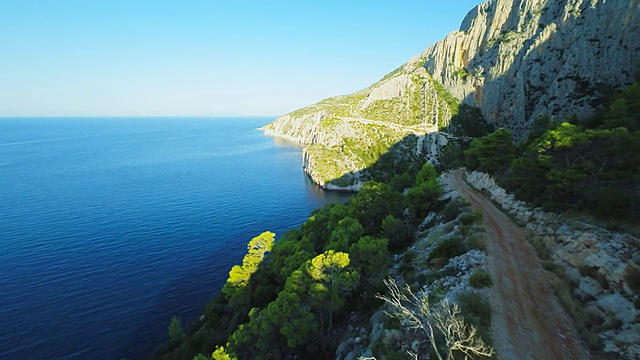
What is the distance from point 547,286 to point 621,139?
13506 mm

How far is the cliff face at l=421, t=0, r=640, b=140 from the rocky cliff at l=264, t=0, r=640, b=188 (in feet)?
0.78

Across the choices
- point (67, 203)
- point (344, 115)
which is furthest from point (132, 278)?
point (344, 115)

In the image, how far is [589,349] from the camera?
12.5m

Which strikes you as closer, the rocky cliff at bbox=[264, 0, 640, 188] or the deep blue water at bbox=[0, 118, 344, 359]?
the deep blue water at bbox=[0, 118, 344, 359]

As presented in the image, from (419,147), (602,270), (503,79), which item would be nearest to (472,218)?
(602,270)

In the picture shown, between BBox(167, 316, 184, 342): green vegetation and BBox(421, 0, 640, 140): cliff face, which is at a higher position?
BBox(421, 0, 640, 140): cliff face

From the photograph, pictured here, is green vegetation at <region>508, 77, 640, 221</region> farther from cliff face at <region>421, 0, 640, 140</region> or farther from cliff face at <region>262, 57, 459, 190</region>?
cliff face at <region>262, 57, 459, 190</region>

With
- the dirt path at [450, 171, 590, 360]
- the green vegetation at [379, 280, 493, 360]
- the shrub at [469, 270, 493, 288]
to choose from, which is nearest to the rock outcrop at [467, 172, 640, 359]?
the dirt path at [450, 171, 590, 360]

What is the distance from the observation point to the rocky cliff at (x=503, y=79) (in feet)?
216

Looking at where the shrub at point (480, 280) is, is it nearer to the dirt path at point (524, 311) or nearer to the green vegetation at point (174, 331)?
the dirt path at point (524, 311)

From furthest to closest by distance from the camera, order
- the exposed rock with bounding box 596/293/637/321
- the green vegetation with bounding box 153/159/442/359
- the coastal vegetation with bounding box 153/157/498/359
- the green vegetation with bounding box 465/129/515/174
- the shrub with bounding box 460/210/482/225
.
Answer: the green vegetation with bounding box 465/129/515/174
the shrub with bounding box 460/210/482/225
the green vegetation with bounding box 153/159/442/359
the coastal vegetation with bounding box 153/157/498/359
the exposed rock with bounding box 596/293/637/321

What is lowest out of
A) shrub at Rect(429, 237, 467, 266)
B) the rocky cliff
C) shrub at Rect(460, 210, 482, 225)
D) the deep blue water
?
the deep blue water

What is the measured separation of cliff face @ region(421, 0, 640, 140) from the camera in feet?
209

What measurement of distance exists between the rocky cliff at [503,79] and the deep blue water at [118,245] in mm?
32157
